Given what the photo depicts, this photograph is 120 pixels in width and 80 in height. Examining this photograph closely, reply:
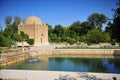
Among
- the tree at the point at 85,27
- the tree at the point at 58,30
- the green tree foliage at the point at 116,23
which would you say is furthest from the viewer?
the tree at the point at 58,30

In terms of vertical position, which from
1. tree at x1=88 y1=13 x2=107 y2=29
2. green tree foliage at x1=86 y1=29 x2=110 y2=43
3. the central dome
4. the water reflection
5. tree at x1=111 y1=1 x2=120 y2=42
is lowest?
the water reflection

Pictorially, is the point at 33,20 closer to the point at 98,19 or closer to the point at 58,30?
the point at 58,30

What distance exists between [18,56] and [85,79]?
1127 cm

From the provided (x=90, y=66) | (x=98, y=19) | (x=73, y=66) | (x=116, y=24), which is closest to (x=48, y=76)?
(x=116, y=24)

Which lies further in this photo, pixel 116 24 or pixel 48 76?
pixel 48 76

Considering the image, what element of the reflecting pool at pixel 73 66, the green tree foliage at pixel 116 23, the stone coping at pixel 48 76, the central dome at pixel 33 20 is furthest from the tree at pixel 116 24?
the central dome at pixel 33 20

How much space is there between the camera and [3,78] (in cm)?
797

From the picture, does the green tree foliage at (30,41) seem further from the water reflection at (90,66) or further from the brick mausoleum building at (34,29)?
the water reflection at (90,66)

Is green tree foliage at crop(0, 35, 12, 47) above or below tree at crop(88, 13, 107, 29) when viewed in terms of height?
below

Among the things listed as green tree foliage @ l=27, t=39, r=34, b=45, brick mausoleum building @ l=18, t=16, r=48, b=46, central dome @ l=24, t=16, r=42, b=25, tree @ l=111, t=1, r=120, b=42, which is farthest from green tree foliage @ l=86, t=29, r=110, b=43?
tree @ l=111, t=1, r=120, b=42

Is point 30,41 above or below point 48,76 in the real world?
above

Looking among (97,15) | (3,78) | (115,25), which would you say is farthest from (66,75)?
(97,15)

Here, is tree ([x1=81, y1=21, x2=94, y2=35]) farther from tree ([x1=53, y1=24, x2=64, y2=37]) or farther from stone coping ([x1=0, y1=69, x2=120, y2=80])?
stone coping ([x1=0, y1=69, x2=120, y2=80])

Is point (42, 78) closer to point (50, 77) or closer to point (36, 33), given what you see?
point (50, 77)
